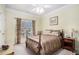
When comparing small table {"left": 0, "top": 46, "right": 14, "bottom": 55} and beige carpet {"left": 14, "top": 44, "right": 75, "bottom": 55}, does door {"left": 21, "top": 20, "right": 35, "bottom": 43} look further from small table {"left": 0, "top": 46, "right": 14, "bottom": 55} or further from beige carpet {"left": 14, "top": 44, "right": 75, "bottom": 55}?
small table {"left": 0, "top": 46, "right": 14, "bottom": 55}

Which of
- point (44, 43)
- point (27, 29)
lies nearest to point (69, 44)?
point (44, 43)

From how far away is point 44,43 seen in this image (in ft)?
5.77

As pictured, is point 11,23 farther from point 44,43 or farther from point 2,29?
point 44,43

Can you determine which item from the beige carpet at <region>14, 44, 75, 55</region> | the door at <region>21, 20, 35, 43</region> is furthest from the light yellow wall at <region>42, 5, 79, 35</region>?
the beige carpet at <region>14, 44, 75, 55</region>

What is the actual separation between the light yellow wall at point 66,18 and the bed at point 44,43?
13 cm

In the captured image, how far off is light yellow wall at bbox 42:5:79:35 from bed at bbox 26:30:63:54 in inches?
5.2

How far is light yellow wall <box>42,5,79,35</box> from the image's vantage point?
1780 millimetres

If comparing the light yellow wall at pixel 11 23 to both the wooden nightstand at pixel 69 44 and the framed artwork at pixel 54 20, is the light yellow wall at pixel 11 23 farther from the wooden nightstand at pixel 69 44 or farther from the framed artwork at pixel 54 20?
the wooden nightstand at pixel 69 44

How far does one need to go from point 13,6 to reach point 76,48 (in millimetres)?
1359

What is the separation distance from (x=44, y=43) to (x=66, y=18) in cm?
61

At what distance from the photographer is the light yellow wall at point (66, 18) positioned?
1780 millimetres

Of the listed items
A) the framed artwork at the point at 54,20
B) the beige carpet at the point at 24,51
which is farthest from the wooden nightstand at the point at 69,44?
the framed artwork at the point at 54,20
